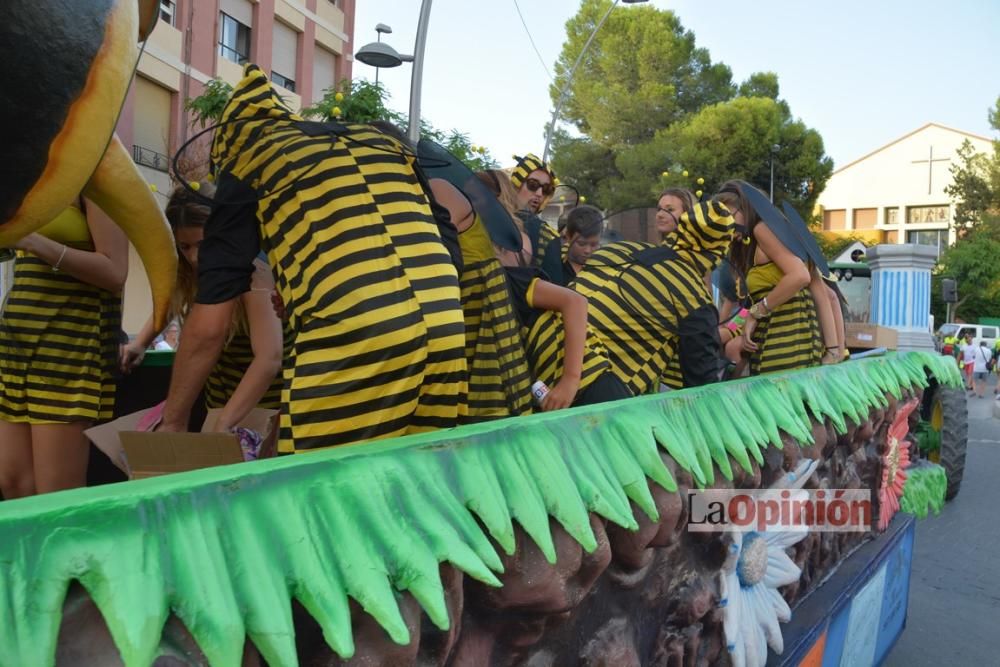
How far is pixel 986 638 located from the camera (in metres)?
4.05

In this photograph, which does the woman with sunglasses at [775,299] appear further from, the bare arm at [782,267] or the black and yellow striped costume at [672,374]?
the black and yellow striped costume at [672,374]

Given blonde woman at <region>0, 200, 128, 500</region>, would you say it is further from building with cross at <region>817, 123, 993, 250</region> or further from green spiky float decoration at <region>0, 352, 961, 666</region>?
building with cross at <region>817, 123, 993, 250</region>

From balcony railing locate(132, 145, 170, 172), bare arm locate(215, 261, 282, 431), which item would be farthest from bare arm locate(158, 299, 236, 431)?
balcony railing locate(132, 145, 170, 172)

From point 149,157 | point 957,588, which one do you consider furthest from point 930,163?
point 957,588

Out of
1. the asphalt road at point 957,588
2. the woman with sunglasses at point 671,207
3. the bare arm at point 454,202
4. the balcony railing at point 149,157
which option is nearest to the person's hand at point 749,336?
the woman with sunglasses at point 671,207

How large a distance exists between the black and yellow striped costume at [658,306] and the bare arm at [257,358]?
4.06 feet

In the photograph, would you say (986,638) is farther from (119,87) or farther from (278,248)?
(119,87)

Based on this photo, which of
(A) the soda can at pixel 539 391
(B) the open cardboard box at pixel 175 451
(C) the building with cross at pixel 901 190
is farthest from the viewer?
(C) the building with cross at pixel 901 190

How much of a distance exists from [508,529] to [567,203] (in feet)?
14.8

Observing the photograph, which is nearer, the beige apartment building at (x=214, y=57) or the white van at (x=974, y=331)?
the beige apartment building at (x=214, y=57)

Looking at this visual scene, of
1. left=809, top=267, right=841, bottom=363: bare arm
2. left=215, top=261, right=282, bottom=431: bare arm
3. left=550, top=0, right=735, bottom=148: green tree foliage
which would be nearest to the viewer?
left=215, top=261, right=282, bottom=431: bare arm

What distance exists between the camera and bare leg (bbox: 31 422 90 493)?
2.29 meters

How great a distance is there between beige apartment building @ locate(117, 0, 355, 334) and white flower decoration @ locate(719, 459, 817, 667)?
1450 cm

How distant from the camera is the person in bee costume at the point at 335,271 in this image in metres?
1.74
